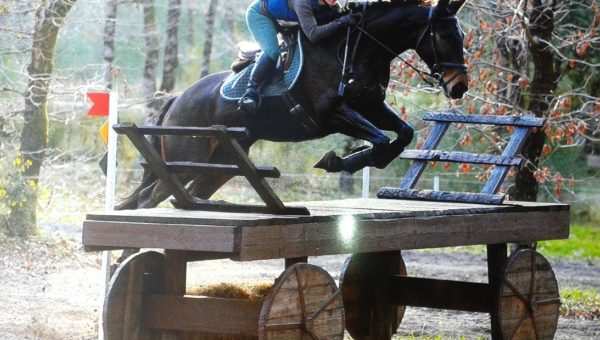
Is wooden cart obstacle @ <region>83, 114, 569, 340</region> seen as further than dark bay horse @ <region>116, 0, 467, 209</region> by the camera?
No

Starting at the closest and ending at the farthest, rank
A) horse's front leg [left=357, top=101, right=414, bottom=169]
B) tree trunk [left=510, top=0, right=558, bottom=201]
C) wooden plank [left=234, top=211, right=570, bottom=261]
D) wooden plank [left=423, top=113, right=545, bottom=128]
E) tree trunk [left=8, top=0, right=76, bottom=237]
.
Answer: wooden plank [left=234, top=211, right=570, bottom=261], horse's front leg [left=357, top=101, right=414, bottom=169], wooden plank [left=423, top=113, right=545, bottom=128], tree trunk [left=510, top=0, right=558, bottom=201], tree trunk [left=8, top=0, right=76, bottom=237]

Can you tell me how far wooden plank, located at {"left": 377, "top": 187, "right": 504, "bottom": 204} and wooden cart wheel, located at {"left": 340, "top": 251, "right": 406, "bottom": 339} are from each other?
59 cm

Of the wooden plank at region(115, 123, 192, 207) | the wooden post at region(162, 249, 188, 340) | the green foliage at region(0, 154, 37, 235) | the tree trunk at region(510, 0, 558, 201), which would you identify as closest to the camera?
the wooden plank at region(115, 123, 192, 207)

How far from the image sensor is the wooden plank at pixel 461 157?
9149mm

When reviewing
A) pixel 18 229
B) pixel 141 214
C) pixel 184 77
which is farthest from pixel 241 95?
pixel 184 77

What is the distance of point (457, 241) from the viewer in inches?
319

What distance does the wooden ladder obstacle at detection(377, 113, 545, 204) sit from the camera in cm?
919

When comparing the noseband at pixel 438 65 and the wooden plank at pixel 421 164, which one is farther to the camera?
the wooden plank at pixel 421 164

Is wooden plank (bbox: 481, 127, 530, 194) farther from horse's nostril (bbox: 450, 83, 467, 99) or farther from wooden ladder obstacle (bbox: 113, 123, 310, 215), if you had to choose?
wooden ladder obstacle (bbox: 113, 123, 310, 215)

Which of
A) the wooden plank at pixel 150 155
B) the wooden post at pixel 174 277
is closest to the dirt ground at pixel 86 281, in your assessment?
the wooden post at pixel 174 277

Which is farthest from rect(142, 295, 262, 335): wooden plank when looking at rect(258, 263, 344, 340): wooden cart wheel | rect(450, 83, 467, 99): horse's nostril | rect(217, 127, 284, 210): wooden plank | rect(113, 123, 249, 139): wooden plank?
rect(450, 83, 467, 99): horse's nostril

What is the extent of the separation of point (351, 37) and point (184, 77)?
71.7ft

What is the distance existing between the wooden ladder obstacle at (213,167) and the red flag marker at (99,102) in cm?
257

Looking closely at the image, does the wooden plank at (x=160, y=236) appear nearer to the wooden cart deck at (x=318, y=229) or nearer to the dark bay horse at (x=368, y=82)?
the wooden cart deck at (x=318, y=229)
